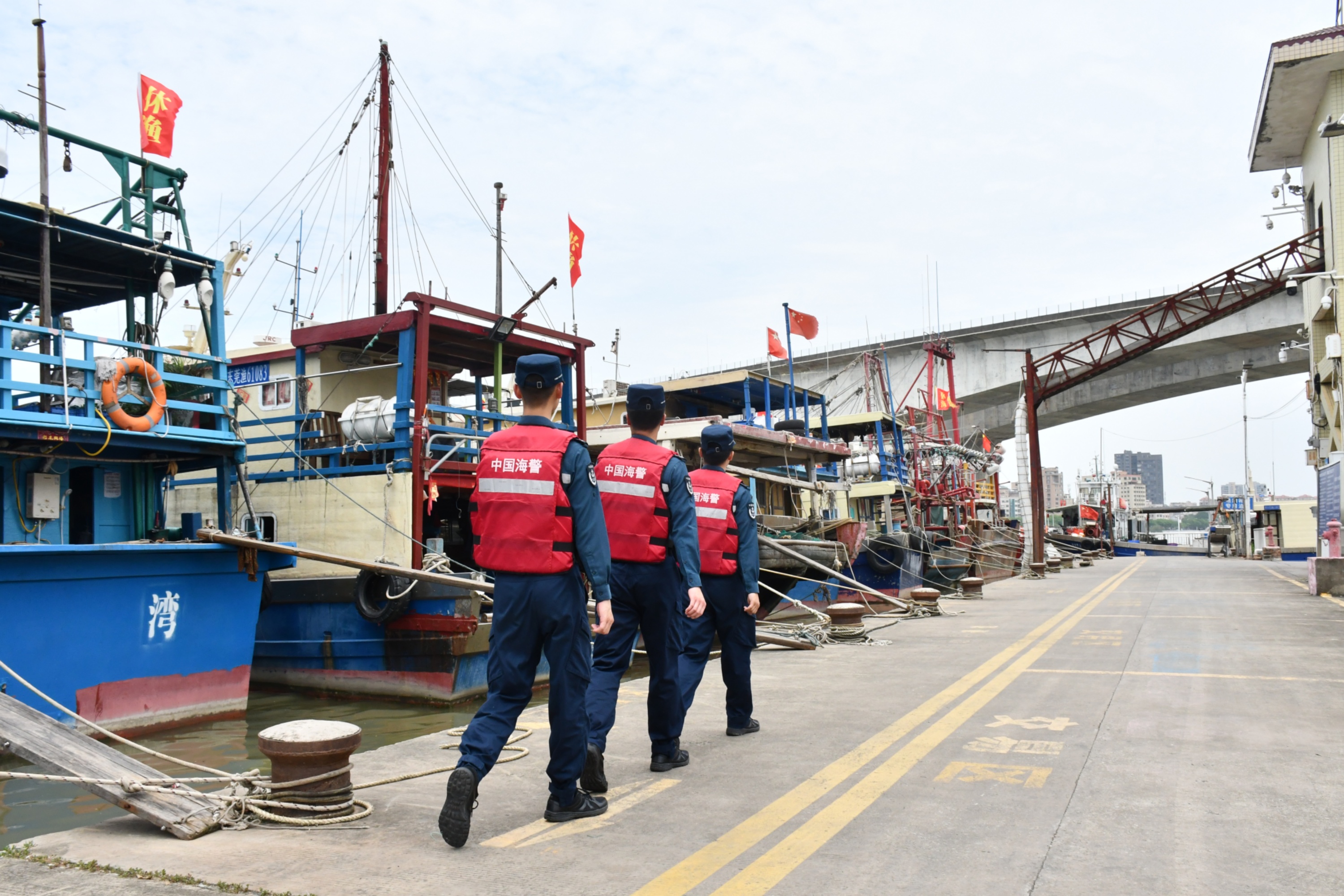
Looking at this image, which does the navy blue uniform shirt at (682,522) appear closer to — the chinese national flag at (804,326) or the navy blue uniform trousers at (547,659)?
the navy blue uniform trousers at (547,659)

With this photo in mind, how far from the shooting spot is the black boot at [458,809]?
3.75m

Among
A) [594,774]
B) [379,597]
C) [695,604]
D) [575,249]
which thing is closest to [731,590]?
[695,604]

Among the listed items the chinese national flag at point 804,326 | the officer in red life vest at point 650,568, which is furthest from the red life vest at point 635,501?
the chinese national flag at point 804,326

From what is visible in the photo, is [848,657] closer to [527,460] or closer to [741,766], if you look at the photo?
[741,766]

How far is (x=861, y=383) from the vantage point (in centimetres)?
4738


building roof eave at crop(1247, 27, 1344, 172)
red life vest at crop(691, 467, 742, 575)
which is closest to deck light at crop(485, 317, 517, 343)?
red life vest at crop(691, 467, 742, 575)

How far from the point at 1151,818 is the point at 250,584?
8.94 metres

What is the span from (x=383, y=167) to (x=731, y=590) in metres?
12.1

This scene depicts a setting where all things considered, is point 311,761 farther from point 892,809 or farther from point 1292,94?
point 1292,94

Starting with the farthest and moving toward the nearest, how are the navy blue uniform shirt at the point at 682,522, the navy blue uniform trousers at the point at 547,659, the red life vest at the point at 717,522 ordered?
1. the red life vest at the point at 717,522
2. the navy blue uniform shirt at the point at 682,522
3. the navy blue uniform trousers at the point at 547,659

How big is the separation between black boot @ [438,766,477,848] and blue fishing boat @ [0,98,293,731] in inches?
228

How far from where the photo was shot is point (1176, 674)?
8141 millimetres

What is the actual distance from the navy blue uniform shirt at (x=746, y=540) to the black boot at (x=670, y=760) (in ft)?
3.80

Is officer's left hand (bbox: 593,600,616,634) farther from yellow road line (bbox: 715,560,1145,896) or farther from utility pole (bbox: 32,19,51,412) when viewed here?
utility pole (bbox: 32,19,51,412)
